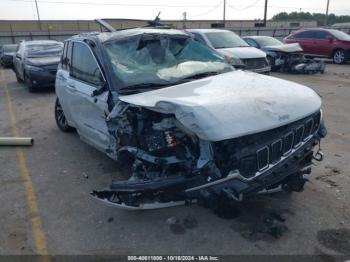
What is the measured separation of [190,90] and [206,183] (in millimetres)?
1131

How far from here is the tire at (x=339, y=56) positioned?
1718 centimetres

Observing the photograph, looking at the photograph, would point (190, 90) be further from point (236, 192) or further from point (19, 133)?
point (19, 133)

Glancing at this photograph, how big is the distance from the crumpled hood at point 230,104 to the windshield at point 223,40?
8.18 meters

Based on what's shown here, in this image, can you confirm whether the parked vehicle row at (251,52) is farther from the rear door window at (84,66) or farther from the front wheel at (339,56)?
the rear door window at (84,66)

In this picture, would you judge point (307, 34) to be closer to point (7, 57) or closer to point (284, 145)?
point (284, 145)

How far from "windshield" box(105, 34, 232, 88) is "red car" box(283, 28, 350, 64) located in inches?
562

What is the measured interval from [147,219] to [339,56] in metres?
16.5

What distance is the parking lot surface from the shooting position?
3385 mm

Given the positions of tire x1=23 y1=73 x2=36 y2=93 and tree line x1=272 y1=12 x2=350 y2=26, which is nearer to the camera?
tire x1=23 y1=73 x2=36 y2=93

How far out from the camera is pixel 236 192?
3064mm

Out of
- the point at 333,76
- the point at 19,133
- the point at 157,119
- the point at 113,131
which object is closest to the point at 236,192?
the point at 157,119

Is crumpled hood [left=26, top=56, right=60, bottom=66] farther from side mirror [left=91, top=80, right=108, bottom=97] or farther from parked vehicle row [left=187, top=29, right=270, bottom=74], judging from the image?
side mirror [left=91, top=80, right=108, bottom=97]

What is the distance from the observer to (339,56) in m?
17.4

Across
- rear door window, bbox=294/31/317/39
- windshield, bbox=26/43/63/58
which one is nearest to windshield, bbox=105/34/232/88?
windshield, bbox=26/43/63/58
